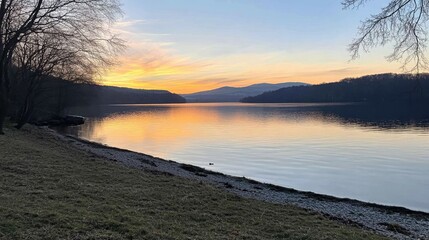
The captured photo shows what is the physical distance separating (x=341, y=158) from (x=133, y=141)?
73.9 feet

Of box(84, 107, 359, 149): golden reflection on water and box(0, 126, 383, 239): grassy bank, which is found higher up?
box(0, 126, 383, 239): grassy bank

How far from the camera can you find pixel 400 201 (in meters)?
17.1

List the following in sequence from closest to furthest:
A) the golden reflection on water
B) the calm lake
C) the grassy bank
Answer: the grassy bank, the calm lake, the golden reflection on water

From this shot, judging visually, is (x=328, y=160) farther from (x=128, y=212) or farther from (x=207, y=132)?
(x=207, y=132)

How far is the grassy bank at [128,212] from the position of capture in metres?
5.90

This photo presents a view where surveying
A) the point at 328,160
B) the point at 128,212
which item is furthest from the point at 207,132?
the point at 128,212

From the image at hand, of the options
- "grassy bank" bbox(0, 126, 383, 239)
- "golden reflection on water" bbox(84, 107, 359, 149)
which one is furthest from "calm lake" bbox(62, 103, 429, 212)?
"grassy bank" bbox(0, 126, 383, 239)

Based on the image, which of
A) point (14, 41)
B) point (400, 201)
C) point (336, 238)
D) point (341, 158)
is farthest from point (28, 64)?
point (336, 238)

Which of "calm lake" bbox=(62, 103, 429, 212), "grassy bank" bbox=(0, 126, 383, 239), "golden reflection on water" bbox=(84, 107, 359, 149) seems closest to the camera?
"grassy bank" bbox=(0, 126, 383, 239)

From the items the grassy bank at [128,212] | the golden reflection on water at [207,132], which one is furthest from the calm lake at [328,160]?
the grassy bank at [128,212]

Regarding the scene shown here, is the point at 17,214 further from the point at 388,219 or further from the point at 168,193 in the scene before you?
the point at 388,219

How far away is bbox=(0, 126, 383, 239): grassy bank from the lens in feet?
19.4

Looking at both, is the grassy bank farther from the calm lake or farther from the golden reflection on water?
the golden reflection on water

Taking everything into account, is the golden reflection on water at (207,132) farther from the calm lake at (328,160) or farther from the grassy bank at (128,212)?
the grassy bank at (128,212)
